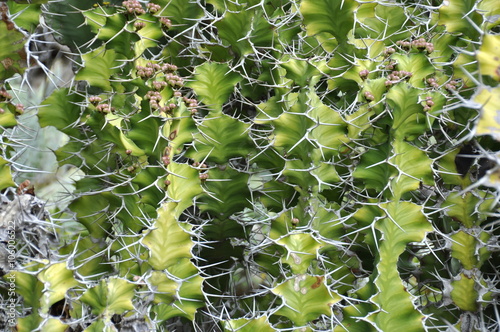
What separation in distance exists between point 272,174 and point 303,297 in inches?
13.9

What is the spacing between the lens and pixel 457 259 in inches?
68.8

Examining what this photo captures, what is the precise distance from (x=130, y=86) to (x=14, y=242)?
53cm

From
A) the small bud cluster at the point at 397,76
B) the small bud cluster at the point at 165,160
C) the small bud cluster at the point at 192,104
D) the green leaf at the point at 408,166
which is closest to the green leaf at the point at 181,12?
the small bud cluster at the point at 192,104

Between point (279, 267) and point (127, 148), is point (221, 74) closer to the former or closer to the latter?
point (127, 148)

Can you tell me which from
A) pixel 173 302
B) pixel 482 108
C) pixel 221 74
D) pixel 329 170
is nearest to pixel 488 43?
pixel 482 108

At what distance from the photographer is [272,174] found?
1.77 metres

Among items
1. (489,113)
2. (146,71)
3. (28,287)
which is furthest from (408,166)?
(28,287)

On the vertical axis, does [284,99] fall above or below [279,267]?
above

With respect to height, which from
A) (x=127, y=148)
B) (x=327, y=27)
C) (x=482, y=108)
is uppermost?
(x=482, y=108)

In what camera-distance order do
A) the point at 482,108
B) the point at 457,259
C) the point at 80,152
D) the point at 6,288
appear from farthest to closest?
the point at 80,152 → the point at 457,259 → the point at 6,288 → the point at 482,108

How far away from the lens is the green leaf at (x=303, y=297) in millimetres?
1585

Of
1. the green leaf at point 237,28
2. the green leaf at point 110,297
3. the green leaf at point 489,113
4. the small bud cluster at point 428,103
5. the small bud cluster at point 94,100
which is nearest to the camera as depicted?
the green leaf at point 489,113

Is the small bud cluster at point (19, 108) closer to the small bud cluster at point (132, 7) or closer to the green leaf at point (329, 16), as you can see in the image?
the small bud cluster at point (132, 7)

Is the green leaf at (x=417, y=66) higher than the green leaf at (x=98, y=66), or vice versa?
the green leaf at (x=417, y=66)
